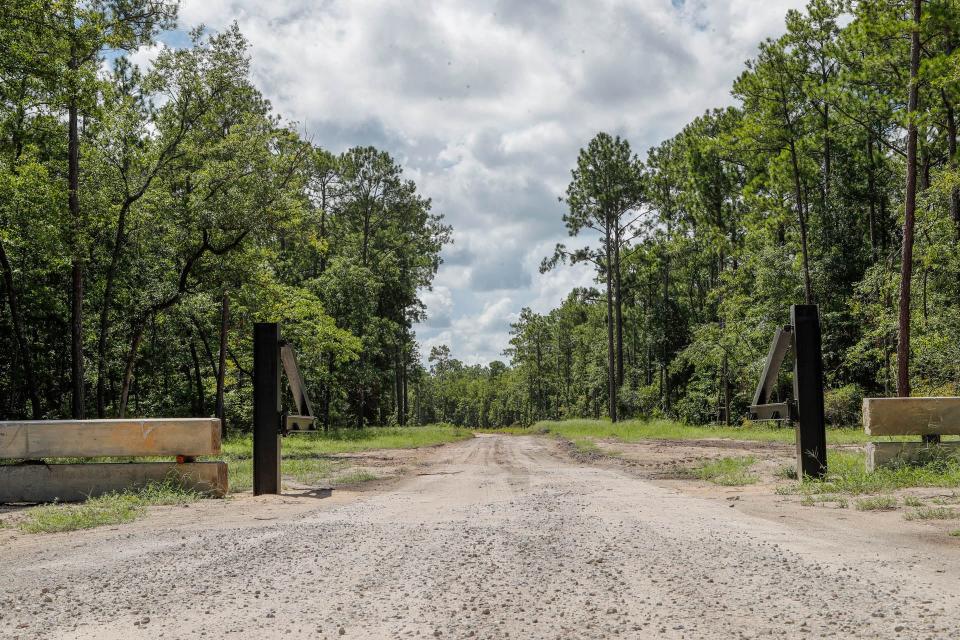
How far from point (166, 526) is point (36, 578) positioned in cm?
222

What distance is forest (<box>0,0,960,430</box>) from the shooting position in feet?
58.1

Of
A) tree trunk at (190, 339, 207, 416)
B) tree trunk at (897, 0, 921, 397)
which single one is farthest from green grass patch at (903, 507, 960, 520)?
tree trunk at (190, 339, 207, 416)

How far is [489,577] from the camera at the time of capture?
13.5 feet

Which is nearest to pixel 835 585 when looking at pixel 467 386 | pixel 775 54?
pixel 775 54

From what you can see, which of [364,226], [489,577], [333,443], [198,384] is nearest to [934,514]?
[489,577]

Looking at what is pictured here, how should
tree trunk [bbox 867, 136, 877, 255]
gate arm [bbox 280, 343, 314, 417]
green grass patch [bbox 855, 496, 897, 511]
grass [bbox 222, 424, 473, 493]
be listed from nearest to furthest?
green grass patch [bbox 855, 496, 897, 511]
gate arm [bbox 280, 343, 314, 417]
grass [bbox 222, 424, 473, 493]
tree trunk [bbox 867, 136, 877, 255]

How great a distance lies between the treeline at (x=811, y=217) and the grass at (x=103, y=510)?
15456 mm

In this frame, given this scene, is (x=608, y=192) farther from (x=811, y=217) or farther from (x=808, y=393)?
(x=808, y=393)

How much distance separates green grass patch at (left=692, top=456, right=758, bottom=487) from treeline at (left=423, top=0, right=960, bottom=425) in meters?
5.86

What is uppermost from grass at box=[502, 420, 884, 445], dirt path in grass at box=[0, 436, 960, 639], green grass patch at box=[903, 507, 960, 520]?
dirt path in grass at box=[0, 436, 960, 639]

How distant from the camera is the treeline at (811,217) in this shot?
1892cm

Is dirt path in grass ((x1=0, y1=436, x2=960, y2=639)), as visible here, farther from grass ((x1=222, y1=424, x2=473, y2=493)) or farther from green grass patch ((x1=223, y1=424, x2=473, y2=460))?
green grass patch ((x1=223, y1=424, x2=473, y2=460))

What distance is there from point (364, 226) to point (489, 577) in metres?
42.6

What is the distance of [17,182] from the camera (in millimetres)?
16531
